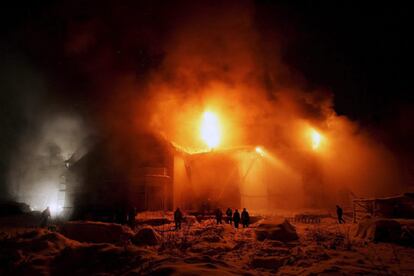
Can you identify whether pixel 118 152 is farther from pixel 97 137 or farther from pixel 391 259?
pixel 391 259

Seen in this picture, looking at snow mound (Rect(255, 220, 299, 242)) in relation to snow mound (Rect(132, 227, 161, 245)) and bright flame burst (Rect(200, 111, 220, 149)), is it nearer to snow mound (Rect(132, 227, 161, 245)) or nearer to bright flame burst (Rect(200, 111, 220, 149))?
snow mound (Rect(132, 227, 161, 245))

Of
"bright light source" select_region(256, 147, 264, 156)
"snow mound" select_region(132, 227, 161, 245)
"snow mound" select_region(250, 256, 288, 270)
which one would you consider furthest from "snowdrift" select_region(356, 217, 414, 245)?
"bright light source" select_region(256, 147, 264, 156)

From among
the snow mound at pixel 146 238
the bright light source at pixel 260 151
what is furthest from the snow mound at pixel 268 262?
the bright light source at pixel 260 151

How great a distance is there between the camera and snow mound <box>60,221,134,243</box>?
40.6 ft

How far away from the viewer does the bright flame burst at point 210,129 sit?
35469 millimetres

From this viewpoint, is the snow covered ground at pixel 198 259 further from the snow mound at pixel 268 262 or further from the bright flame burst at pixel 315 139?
the bright flame burst at pixel 315 139

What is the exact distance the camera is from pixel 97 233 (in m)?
12.6

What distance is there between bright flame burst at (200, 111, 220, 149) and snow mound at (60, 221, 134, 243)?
22.8m

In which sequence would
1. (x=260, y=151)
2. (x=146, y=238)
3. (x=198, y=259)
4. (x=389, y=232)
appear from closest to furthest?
1. (x=198, y=259)
2. (x=389, y=232)
3. (x=146, y=238)
4. (x=260, y=151)

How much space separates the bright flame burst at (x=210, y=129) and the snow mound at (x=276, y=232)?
2248 cm

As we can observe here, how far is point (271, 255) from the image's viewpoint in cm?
969

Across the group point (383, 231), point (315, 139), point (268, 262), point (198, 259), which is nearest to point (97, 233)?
point (198, 259)

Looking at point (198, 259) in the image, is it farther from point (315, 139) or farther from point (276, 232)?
point (315, 139)

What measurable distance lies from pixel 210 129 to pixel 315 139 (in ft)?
43.3
